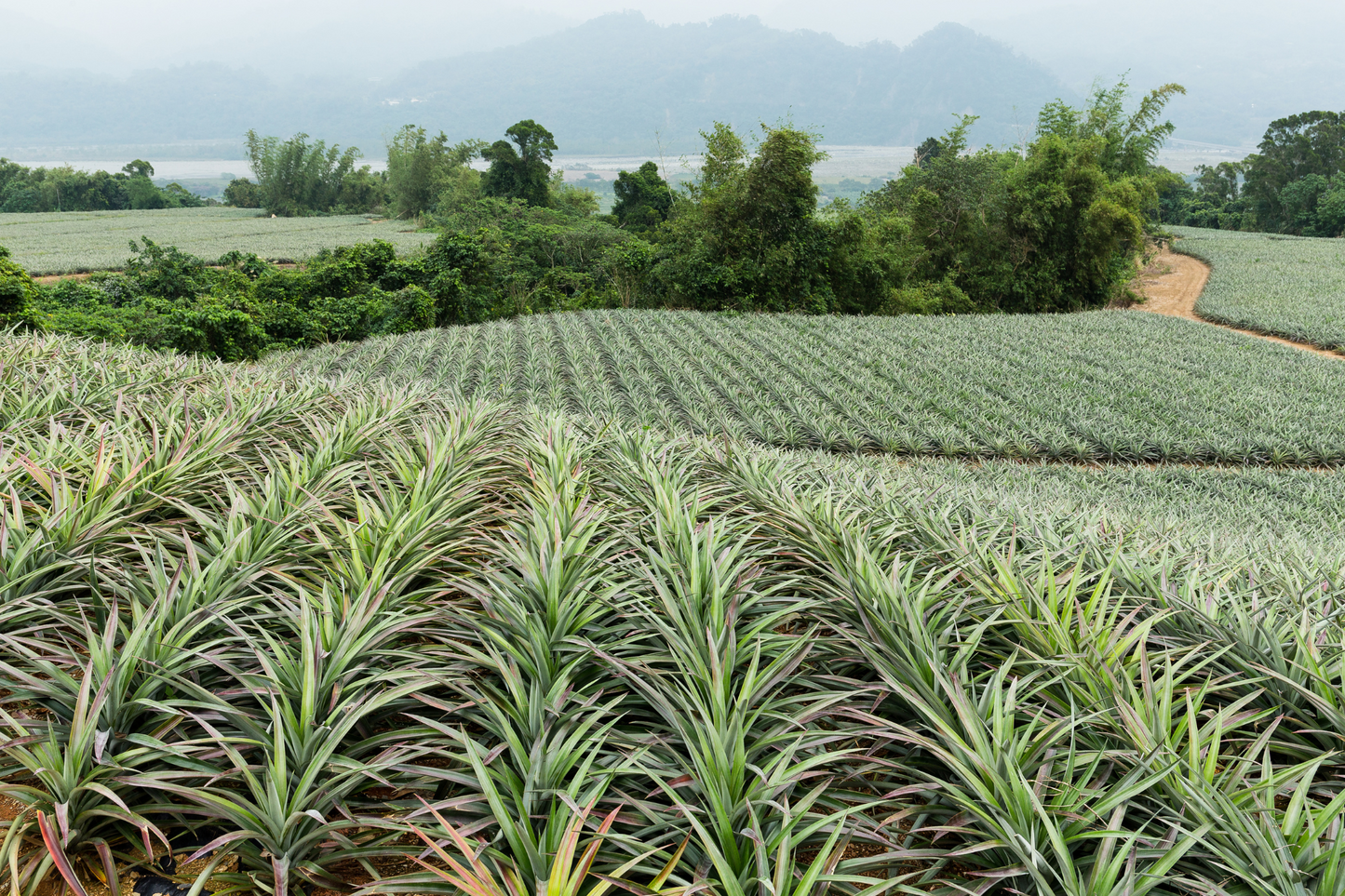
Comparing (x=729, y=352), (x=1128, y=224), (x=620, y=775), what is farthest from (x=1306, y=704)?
(x=1128, y=224)

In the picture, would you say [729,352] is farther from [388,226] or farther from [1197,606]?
[388,226]

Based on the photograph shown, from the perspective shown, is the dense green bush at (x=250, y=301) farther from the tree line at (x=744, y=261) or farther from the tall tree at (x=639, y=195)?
the tall tree at (x=639, y=195)

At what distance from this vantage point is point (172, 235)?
37.0 meters

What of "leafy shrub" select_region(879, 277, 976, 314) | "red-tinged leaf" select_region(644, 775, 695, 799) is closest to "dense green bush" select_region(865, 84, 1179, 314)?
"leafy shrub" select_region(879, 277, 976, 314)

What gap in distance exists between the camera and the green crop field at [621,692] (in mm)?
1282

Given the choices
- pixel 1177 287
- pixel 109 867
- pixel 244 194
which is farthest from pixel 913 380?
pixel 244 194

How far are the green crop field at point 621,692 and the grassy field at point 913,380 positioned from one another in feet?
10.7

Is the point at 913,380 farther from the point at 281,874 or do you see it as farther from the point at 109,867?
the point at 109,867

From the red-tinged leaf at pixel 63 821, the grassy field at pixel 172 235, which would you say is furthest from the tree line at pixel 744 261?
the red-tinged leaf at pixel 63 821

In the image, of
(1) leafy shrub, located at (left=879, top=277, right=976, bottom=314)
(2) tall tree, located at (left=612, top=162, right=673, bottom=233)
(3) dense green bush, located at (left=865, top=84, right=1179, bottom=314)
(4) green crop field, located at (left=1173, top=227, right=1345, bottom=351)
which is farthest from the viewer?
(2) tall tree, located at (left=612, top=162, right=673, bottom=233)

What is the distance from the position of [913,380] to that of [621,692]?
31.8ft

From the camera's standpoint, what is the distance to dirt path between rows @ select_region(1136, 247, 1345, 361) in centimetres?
1773

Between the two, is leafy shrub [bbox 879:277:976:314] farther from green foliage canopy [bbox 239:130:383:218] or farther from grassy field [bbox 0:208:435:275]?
green foliage canopy [bbox 239:130:383:218]

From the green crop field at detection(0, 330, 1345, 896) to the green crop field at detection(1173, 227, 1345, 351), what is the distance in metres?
16.6
